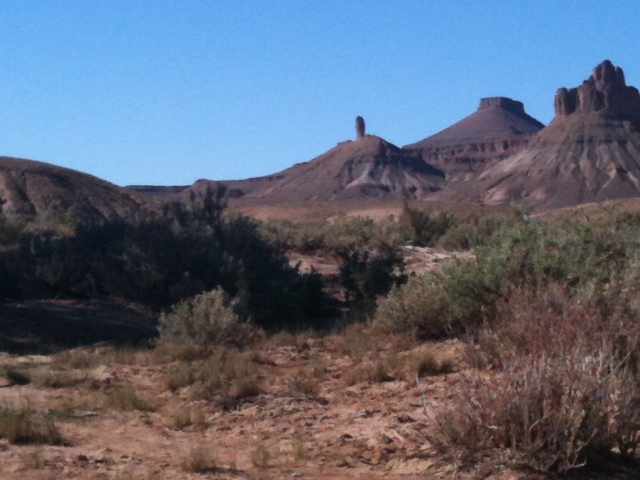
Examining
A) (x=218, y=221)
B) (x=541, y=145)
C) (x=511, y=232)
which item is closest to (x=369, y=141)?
(x=541, y=145)

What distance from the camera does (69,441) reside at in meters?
8.14

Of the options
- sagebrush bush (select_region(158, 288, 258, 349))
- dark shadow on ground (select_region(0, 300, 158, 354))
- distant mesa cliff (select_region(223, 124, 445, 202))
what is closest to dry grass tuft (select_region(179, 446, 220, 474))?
sagebrush bush (select_region(158, 288, 258, 349))

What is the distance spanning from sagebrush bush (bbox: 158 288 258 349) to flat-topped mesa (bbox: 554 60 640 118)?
118 metres

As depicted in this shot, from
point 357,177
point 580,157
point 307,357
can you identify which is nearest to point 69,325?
point 307,357

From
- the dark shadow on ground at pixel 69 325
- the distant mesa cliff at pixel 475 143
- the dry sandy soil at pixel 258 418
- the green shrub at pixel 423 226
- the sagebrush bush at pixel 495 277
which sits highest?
the distant mesa cliff at pixel 475 143

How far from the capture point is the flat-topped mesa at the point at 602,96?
12494 cm

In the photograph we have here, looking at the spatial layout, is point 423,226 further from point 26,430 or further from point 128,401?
point 26,430

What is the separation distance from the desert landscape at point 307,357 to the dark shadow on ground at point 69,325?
0.06 metres

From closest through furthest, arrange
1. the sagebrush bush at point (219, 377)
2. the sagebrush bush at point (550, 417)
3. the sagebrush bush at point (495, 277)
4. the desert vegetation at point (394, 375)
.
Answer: the sagebrush bush at point (550, 417) → the desert vegetation at point (394, 375) → the sagebrush bush at point (219, 377) → the sagebrush bush at point (495, 277)

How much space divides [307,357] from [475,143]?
520 ft

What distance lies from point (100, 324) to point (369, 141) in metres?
136

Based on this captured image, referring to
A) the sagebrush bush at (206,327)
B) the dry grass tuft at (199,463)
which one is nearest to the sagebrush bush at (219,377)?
the sagebrush bush at (206,327)

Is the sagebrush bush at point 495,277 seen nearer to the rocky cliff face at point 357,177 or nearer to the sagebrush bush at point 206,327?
the sagebrush bush at point 206,327

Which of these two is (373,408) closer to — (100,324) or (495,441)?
(495,441)
